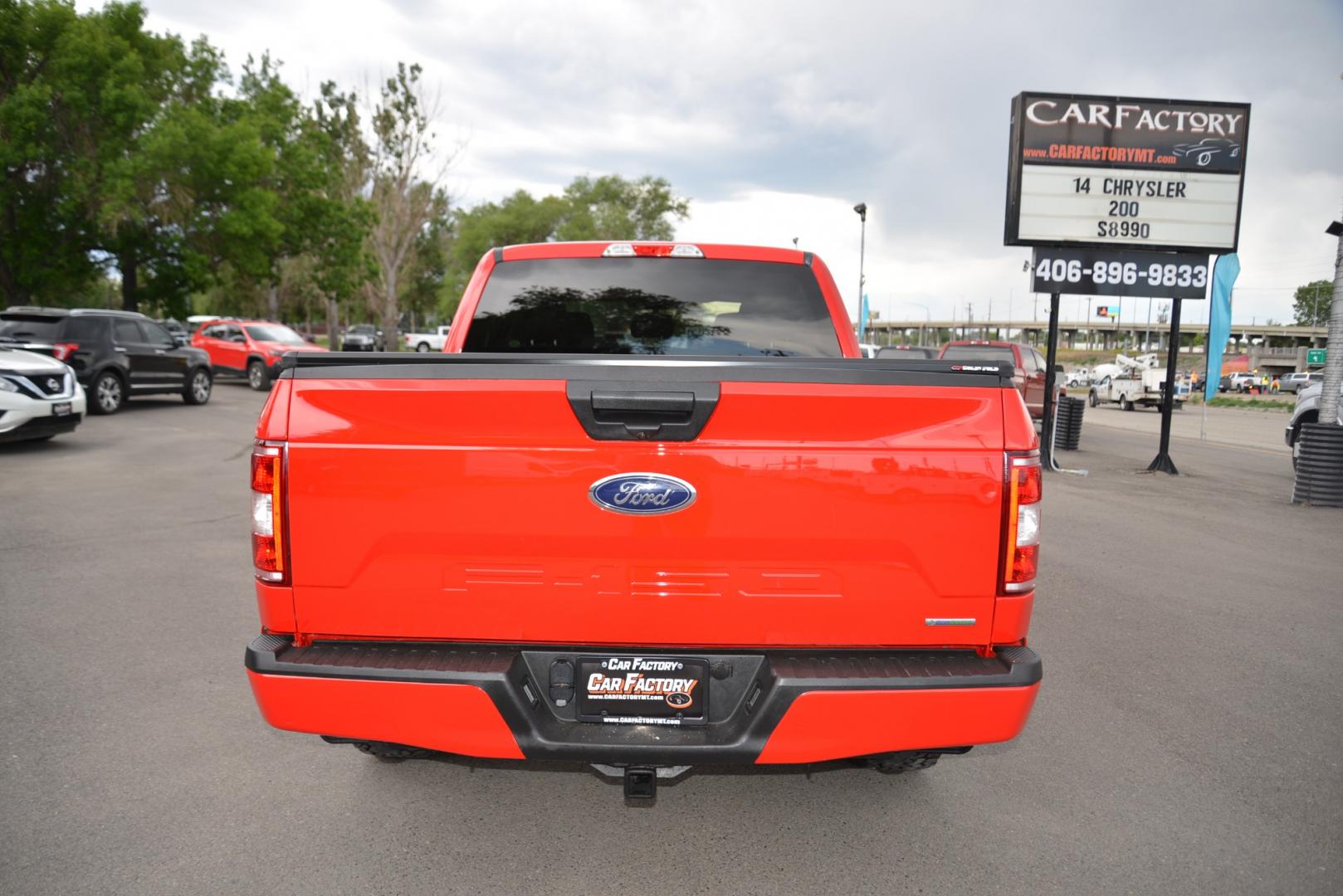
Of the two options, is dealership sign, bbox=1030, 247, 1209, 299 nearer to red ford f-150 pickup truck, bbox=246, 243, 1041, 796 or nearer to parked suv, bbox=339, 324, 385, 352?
red ford f-150 pickup truck, bbox=246, 243, 1041, 796

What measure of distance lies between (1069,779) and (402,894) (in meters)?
2.53

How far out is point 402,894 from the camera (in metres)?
2.65

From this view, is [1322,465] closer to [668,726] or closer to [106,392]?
[668,726]

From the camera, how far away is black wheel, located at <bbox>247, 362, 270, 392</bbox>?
2378cm

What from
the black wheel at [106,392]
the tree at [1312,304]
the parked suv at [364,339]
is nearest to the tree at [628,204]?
the parked suv at [364,339]

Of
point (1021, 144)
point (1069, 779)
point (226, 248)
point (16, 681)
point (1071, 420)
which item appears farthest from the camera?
point (226, 248)

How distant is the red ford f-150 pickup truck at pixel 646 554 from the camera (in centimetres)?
235

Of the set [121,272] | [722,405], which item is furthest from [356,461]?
[121,272]

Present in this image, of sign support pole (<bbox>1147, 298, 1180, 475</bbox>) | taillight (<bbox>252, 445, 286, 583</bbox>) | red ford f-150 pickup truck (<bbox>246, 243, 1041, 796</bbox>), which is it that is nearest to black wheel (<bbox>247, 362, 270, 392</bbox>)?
sign support pole (<bbox>1147, 298, 1180, 475</bbox>)

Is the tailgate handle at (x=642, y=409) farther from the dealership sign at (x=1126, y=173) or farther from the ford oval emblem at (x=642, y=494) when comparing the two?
the dealership sign at (x=1126, y=173)

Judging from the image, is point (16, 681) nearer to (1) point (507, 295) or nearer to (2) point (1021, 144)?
(1) point (507, 295)

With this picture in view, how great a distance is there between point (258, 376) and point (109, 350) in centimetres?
780

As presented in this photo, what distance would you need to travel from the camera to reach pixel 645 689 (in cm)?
243

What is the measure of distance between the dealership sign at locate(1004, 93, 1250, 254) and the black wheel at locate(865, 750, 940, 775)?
39.5 feet
